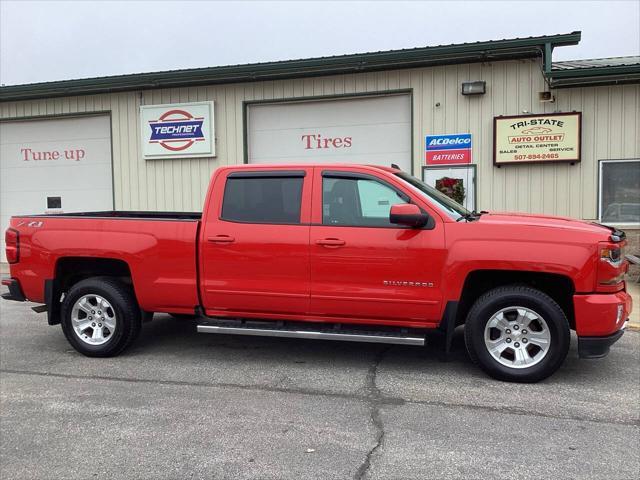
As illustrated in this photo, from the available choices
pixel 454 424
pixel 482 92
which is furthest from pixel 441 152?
pixel 454 424

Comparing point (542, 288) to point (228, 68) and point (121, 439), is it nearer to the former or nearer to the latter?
point (121, 439)

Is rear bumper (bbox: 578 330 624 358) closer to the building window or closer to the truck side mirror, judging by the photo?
the truck side mirror

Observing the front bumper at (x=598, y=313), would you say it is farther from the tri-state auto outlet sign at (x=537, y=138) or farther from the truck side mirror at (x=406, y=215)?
the tri-state auto outlet sign at (x=537, y=138)

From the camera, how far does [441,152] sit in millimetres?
11273

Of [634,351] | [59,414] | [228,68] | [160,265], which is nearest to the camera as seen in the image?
[59,414]

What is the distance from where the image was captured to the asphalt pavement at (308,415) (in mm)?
3422

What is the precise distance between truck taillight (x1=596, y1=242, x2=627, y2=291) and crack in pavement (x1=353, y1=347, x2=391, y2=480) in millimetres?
2074

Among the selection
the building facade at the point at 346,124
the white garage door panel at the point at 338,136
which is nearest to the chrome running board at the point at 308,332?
the building facade at the point at 346,124

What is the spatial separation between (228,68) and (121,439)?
30.9 feet

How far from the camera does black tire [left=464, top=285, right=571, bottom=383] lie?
4.72 meters

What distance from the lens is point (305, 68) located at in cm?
1143

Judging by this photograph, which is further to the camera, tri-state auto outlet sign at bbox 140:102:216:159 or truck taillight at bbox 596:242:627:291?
tri-state auto outlet sign at bbox 140:102:216:159

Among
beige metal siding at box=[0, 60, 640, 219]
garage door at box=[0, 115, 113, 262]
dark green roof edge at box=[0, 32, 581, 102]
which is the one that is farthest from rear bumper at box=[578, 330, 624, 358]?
garage door at box=[0, 115, 113, 262]

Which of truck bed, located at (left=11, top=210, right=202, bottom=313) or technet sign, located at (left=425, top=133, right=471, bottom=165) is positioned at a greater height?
technet sign, located at (left=425, top=133, right=471, bottom=165)
